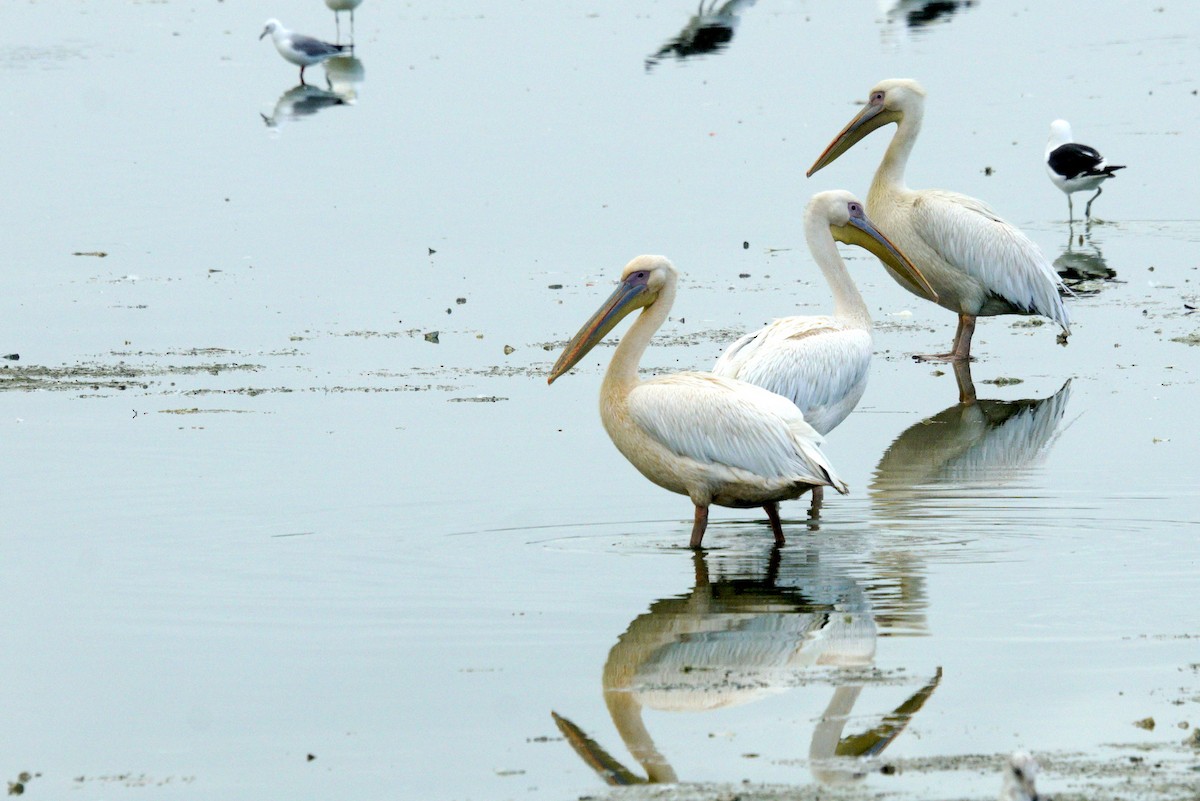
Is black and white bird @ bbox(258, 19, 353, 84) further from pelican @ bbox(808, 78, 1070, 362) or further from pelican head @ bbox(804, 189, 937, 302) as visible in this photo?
pelican head @ bbox(804, 189, 937, 302)

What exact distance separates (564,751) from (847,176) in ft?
32.6

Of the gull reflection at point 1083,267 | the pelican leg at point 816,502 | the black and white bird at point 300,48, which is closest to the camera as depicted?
the pelican leg at point 816,502

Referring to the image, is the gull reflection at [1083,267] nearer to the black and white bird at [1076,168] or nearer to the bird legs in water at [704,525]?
the black and white bird at [1076,168]

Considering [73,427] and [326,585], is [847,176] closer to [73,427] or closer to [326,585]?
[73,427]

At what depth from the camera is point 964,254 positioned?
9.80 metres

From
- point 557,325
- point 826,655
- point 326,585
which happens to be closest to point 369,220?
point 557,325

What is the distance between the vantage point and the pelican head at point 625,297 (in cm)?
686

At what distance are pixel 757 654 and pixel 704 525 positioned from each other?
127 cm

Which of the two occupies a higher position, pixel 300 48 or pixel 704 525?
pixel 300 48

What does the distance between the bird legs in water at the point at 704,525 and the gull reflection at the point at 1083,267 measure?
4914mm

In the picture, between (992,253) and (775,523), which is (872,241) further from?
(775,523)

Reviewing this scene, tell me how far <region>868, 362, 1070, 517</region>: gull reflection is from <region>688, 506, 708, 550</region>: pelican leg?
31.5 inches

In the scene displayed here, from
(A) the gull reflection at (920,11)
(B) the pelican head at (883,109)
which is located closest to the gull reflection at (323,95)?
(A) the gull reflection at (920,11)

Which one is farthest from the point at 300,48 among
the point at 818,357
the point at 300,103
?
the point at 818,357
